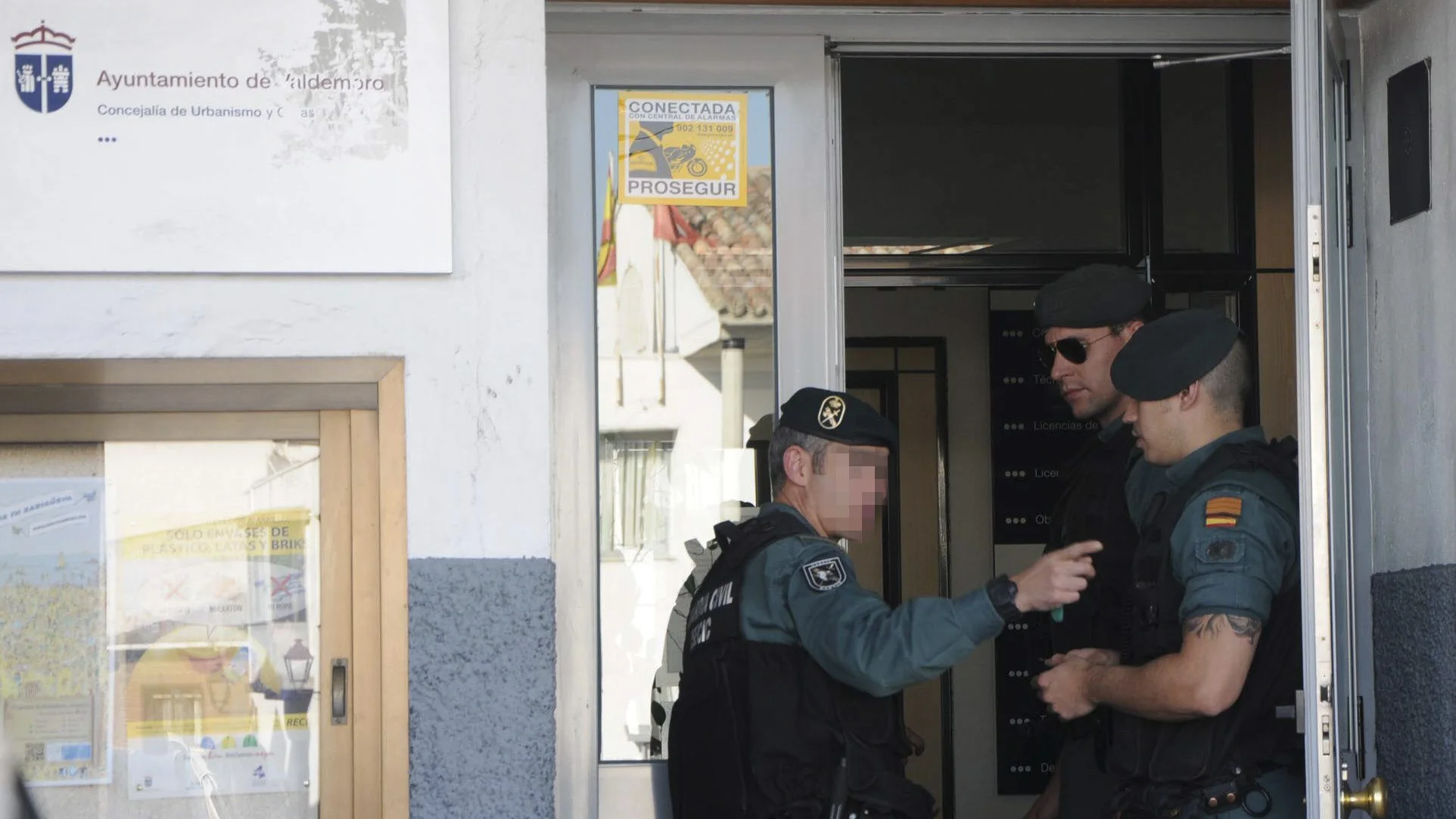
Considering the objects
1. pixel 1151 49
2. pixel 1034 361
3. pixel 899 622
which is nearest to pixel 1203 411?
pixel 899 622

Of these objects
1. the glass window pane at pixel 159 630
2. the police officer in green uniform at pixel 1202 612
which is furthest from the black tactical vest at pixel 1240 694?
the glass window pane at pixel 159 630

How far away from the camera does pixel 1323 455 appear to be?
10.4 feet

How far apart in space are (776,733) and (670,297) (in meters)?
1.40

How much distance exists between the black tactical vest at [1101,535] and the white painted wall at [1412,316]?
58 centimetres

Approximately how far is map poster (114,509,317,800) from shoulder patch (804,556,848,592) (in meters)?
1.05

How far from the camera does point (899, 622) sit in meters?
3.11

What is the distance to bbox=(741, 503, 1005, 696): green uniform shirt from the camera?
3.08 m

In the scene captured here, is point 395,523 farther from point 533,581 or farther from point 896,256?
point 896,256

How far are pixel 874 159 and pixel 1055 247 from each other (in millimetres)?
1005

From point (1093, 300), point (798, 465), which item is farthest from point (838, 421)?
point (1093, 300)

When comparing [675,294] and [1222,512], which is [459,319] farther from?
[1222,512]

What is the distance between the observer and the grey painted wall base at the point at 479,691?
331cm

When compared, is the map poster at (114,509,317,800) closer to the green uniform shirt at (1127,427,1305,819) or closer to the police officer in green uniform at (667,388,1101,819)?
the police officer in green uniform at (667,388,1101,819)

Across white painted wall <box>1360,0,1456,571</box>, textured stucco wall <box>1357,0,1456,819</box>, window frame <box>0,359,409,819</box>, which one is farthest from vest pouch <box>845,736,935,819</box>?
white painted wall <box>1360,0,1456,571</box>
